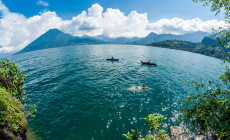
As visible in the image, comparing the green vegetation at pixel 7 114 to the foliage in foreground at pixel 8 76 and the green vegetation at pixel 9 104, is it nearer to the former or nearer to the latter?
the green vegetation at pixel 9 104

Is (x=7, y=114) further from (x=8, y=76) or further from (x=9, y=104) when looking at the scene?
(x=8, y=76)

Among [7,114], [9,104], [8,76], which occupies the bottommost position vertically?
[7,114]

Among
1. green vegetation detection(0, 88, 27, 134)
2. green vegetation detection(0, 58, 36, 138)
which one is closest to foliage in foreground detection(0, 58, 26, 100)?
green vegetation detection(0, 58, 36, 138)

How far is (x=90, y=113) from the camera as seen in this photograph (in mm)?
15258

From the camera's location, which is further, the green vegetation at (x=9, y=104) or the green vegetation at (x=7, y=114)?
the green vegetation at (x=9, y=104)

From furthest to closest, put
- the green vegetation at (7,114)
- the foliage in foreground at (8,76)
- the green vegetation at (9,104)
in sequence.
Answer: the foliage in foreground at (8,76), the green vegetation at (9,104), the green vegetation at (7,114)

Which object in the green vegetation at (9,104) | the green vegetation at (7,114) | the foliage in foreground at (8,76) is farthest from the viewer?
the foliage in foreground at (8,76)

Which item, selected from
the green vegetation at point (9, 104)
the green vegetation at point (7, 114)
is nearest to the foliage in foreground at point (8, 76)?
the green vegetation at point (9, 104)

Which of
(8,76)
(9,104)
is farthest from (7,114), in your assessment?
(8,76)

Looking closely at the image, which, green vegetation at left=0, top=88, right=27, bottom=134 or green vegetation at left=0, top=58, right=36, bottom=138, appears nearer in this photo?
green vegetation at left=0, top=88, right=27, bottom=134

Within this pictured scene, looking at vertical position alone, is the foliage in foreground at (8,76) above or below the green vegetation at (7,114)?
above

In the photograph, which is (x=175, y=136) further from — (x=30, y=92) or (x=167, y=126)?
(x=30, y=92)

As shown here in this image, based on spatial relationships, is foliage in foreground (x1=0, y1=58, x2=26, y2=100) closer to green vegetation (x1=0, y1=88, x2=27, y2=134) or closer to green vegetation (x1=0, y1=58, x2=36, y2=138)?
green vegetation (x1=0, y1=58, x2=36, y2=138)

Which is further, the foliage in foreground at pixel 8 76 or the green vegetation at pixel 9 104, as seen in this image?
the foliage in foreground at pixel 8 76
